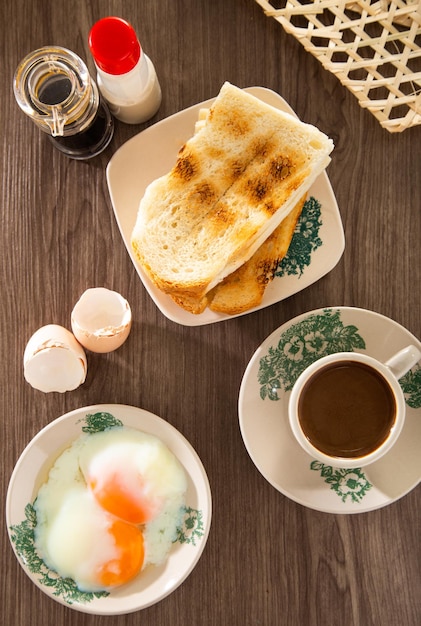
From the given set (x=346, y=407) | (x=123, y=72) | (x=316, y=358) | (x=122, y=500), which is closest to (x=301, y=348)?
(x=316, y=358)

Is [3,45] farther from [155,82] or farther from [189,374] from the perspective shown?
[189,374]

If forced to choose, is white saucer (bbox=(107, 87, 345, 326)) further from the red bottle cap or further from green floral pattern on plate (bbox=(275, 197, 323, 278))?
the red bottle cap

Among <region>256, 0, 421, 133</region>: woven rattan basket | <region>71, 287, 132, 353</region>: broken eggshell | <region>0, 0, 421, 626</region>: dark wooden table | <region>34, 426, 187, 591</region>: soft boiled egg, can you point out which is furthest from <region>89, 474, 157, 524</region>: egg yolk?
<region>256, 0, 421, 133</region>: woven rattan basket

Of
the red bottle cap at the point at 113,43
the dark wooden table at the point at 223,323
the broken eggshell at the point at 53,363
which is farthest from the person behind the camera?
the dark wooden table at the point at 223,323

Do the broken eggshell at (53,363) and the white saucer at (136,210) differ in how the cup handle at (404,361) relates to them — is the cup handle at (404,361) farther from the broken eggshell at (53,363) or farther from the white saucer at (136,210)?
the broken eggshell at (53,363)

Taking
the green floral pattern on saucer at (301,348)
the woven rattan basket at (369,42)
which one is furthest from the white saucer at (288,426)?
the woven rattan basket at (369,42)

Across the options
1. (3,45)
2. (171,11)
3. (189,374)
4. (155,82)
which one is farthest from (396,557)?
(3,45)
